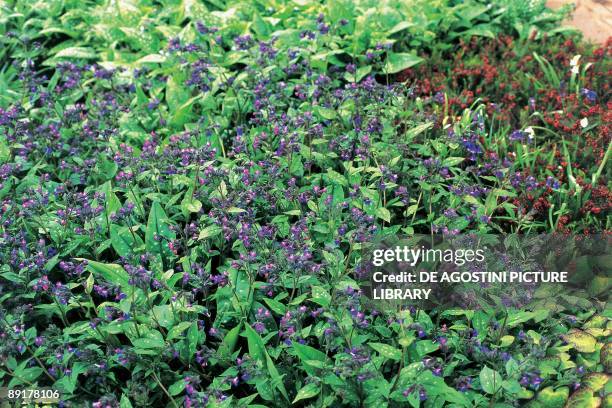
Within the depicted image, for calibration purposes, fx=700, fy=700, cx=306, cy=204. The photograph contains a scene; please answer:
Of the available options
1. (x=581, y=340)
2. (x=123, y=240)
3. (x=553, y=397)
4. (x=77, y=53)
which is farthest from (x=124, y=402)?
(x=77, y=53)

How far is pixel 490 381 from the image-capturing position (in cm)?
290

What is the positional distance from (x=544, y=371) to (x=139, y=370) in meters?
1.81

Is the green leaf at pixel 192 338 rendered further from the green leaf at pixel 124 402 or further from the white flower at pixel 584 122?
the white flower at pixel 584 122

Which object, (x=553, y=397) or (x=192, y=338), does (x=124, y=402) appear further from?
(x=553, y=397)

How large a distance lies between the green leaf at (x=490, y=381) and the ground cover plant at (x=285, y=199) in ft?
0.04

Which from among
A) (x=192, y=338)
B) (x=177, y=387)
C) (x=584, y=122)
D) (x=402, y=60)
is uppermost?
(x=402, y=60)

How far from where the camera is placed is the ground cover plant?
3.13 m

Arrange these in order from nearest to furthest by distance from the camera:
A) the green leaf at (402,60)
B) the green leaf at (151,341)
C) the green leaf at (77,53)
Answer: the green leaf at (151,341) < the green leaf at (402,60) < the green leaf at (77,53)

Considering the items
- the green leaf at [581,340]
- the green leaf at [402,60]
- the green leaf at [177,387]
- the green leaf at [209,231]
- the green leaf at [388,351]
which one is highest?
the green leaf at [402,60]

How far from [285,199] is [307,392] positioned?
3.80ft

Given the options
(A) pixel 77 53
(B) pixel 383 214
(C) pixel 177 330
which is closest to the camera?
(C) pixel 177 330

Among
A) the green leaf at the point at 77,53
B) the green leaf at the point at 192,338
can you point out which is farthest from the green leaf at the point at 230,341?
the green leaf at the point at 77,53

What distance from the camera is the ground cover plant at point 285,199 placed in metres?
3.13

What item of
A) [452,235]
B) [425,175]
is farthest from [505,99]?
[452,235]
